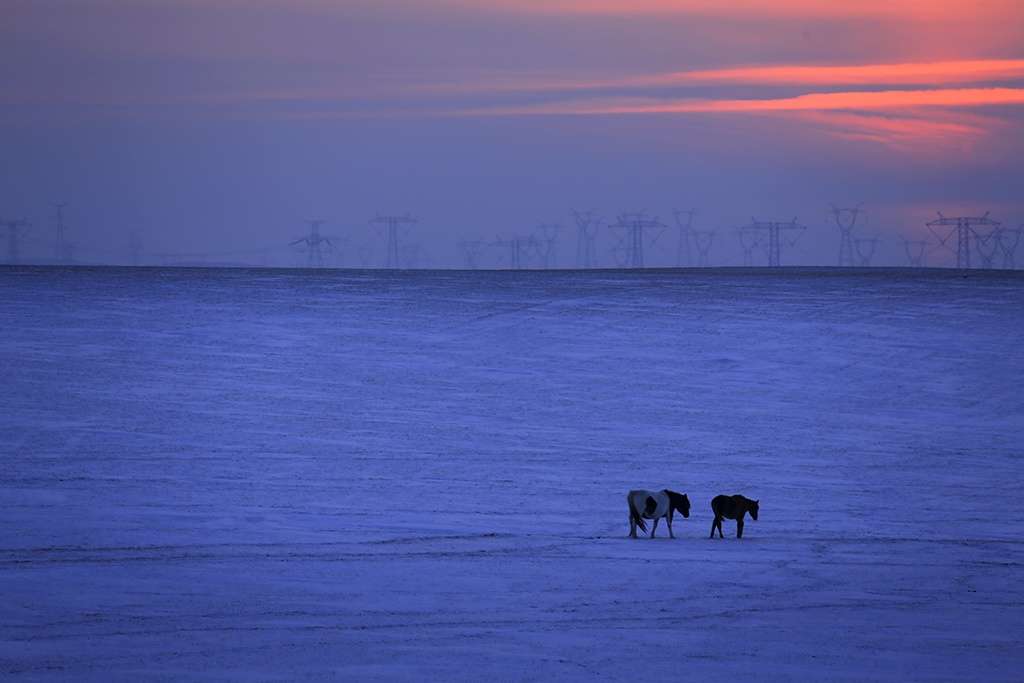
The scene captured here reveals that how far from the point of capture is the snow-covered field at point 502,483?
902cm

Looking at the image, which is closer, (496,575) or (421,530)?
(496,575)

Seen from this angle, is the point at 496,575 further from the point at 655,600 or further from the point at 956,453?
the point at 956,453

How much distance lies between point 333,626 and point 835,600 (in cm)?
402

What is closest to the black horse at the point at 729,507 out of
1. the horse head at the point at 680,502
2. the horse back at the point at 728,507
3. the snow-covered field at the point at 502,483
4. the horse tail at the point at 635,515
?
the horse back at the point at 728,507

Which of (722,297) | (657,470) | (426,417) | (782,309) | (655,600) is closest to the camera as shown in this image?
(655,600)

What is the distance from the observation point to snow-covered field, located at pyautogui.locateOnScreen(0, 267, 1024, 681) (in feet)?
29.6

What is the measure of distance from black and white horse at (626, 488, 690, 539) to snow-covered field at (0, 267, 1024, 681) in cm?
26

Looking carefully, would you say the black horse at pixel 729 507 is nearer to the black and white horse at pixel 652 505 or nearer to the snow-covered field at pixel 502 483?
the black and white horse at pixel 652 505

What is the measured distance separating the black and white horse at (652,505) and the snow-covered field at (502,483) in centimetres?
26

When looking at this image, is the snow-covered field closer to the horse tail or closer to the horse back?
the horse tail

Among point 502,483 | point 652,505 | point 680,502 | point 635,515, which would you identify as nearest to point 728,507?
point 680,502

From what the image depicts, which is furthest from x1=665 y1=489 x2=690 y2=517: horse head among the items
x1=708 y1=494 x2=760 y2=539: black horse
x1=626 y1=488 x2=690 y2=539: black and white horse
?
x1=708 y1=494 x2=760 y2=539: black horse

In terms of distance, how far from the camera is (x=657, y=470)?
1664 centimetres

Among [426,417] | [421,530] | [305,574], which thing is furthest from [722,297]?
[305,574]
